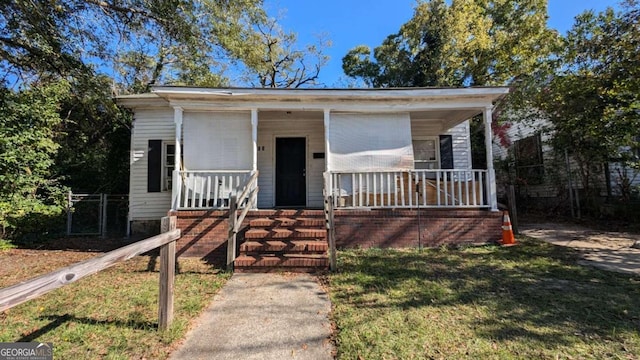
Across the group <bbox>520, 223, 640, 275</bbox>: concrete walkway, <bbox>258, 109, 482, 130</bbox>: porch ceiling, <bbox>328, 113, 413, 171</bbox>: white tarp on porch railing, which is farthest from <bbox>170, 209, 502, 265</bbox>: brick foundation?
<bbox>258, 109, 482, 130</bbox>: porch ceiling

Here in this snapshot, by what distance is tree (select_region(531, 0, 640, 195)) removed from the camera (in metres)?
7.66

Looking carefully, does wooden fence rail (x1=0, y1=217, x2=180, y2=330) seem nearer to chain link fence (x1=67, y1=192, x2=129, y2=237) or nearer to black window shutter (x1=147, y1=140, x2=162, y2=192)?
black window shutter (x1=147, y1=140, x2=162, y2=192)

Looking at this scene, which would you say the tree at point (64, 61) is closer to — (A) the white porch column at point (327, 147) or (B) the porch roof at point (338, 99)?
(B) the porch roof at point (338, 99)

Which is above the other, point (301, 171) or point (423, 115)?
point (423, 115)

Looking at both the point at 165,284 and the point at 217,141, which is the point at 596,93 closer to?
the point at 217,141

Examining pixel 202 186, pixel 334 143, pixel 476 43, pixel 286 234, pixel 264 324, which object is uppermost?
pixel 476 43

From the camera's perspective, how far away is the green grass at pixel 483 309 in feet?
8.80

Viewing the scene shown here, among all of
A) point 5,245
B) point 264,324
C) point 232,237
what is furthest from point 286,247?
point 5,245

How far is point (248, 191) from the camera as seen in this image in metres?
6.36

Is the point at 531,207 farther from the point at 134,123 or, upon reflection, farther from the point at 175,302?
the point at 134,123

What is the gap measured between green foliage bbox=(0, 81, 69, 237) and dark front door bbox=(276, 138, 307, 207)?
6280mm

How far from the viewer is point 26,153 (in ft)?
26.9

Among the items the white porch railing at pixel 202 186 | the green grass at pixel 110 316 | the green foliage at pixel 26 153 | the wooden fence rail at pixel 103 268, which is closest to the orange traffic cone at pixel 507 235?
the white porch railing at pixel 202 186

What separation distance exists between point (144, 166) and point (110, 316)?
6163 mm
